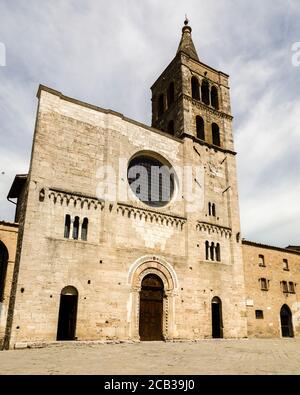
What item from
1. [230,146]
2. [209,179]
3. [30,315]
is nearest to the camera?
[30,315]

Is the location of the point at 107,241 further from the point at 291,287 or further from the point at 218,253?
the point at 291,287

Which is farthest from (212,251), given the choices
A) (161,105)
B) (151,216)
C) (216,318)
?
(161,105)

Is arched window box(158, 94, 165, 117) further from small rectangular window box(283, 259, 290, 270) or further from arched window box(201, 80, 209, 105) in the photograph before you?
small rectangular window box(283, 259, 290, 270)

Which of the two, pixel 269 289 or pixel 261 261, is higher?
pixel 261 261

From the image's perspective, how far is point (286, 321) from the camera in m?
24.7

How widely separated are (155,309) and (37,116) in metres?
12.5

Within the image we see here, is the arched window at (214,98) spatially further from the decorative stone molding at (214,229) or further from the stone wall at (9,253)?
the stone wall at (9,253)

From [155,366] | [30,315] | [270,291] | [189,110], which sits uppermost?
[189,110]

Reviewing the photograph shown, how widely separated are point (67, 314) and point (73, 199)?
572cm

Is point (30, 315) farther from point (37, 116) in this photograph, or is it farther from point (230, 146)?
point (230, 146)

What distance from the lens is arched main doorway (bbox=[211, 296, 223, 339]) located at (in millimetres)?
20391

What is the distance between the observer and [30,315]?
1473cm

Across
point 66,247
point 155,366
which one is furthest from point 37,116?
point 155,366
